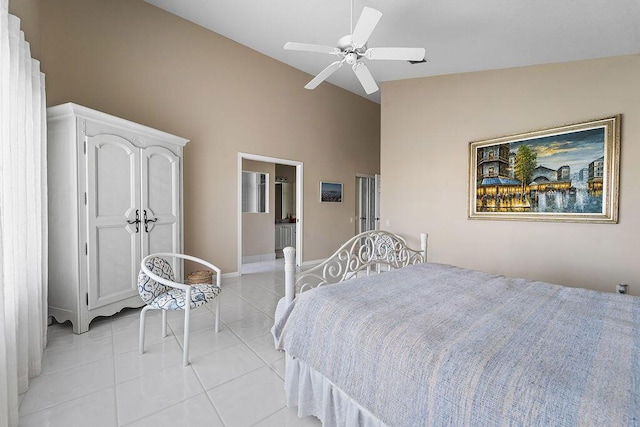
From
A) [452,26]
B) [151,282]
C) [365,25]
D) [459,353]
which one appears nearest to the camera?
[459,353]

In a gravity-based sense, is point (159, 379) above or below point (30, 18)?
below

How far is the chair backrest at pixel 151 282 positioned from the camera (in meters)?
2.12

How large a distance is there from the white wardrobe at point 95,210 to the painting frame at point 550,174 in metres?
4.04

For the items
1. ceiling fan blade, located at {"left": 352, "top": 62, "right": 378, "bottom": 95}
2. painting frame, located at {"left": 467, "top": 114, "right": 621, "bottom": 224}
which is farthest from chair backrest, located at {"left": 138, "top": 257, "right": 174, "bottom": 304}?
painting frame, located at {"left": 467, "top": 114, "right": 621, "bottom": 224}

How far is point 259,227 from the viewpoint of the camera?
5848mm

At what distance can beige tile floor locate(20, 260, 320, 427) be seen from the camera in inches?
58.6

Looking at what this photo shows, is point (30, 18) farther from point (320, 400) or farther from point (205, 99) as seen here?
point (320, 400)

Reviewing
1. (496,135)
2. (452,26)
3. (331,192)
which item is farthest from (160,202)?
(496,135)

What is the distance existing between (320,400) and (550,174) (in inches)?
137

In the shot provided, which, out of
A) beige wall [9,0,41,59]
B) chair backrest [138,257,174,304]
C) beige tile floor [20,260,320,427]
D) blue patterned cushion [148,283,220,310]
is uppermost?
beige wall [9,0,41,59]

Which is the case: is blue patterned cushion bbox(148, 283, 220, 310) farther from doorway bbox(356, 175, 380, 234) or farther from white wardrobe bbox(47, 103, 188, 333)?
doorway bbox(356, 175, 380, 234)

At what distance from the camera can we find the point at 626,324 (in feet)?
4.00

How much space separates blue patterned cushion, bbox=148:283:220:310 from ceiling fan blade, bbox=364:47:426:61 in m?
2.36

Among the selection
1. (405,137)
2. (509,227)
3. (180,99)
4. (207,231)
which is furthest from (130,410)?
(405,137)
